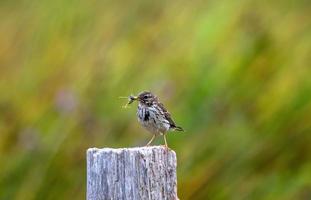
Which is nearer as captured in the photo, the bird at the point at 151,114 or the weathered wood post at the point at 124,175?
the weathered wood post at the point at 124,175

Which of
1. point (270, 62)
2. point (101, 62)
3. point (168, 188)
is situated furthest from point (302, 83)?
point (168, 188)

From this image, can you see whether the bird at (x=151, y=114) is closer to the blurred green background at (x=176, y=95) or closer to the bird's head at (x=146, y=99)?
the bird's head at (x=146, y=99)

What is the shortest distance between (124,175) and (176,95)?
3226mm

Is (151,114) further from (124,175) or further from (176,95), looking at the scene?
(124,175)

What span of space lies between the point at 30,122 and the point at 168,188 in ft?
9.87

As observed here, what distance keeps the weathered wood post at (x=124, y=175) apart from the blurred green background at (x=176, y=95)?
97.4 inches

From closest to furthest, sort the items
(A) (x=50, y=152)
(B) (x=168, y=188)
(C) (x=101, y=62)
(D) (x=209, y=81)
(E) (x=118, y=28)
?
(B) (x=168, y=188), (A) (x=50, y=152), (D) (x=209, y=81), (C) (x=101, y=62), (E) (x=118, y=28)

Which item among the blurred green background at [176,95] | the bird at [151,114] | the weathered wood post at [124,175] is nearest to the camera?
the weathered wood post at [124,175]

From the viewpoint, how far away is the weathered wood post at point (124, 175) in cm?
363

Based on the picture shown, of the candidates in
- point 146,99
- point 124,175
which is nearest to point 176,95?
point 146,99

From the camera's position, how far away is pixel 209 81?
685 centimetres

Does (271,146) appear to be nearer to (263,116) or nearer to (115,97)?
(263,116)

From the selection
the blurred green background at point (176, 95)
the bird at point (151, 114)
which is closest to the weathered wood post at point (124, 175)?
the bird at point (151, 114)

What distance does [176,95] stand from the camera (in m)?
6.84
